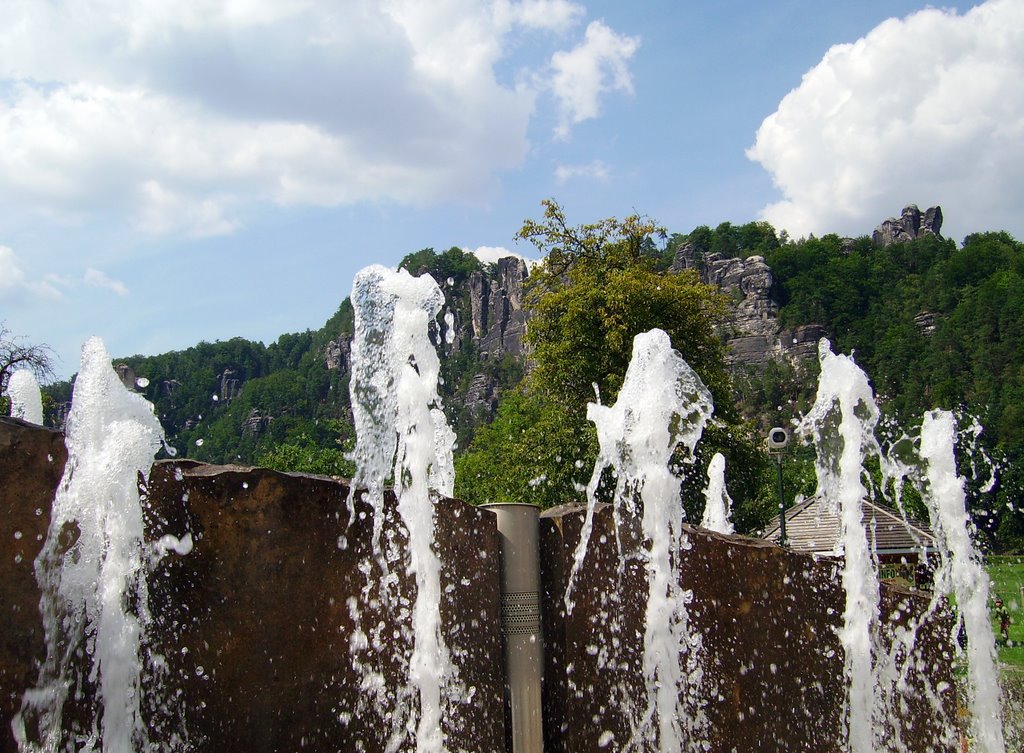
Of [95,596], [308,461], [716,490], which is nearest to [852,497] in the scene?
[95,596]

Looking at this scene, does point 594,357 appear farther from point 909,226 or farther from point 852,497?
point 909,226

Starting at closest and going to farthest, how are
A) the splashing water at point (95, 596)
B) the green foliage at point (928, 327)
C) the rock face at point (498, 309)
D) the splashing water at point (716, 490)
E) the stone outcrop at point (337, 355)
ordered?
the splashing water at point (95, 596) < the splashing water at point (716, 490) < the green foliage at point (928, 327) < the stone outcrop at point (337, 355) < the rock face at point (498, 309)

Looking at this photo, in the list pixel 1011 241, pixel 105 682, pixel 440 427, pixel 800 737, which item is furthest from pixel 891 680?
pixel 1011 241

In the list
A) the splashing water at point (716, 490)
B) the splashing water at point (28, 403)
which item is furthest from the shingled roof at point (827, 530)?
the splashing water at point (28, 403)

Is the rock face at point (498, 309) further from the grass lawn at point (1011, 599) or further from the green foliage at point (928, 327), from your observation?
the grass lawn at point (1011, 599)

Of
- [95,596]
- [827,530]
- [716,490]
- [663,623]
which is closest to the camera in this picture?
[95,596]

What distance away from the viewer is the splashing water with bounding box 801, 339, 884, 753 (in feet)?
14.8

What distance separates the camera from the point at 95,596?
333 centimetres

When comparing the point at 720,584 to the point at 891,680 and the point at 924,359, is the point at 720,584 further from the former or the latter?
the point at 924,359

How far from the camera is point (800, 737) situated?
14.2 feet

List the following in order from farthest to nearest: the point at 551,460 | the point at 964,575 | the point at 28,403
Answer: the point at 551,460 < the point at 28,403 < the point at 964,575

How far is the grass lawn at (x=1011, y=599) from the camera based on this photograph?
36.4 feet

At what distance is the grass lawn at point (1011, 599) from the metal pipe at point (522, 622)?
6.32 metres

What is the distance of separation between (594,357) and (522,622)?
1566 cm
